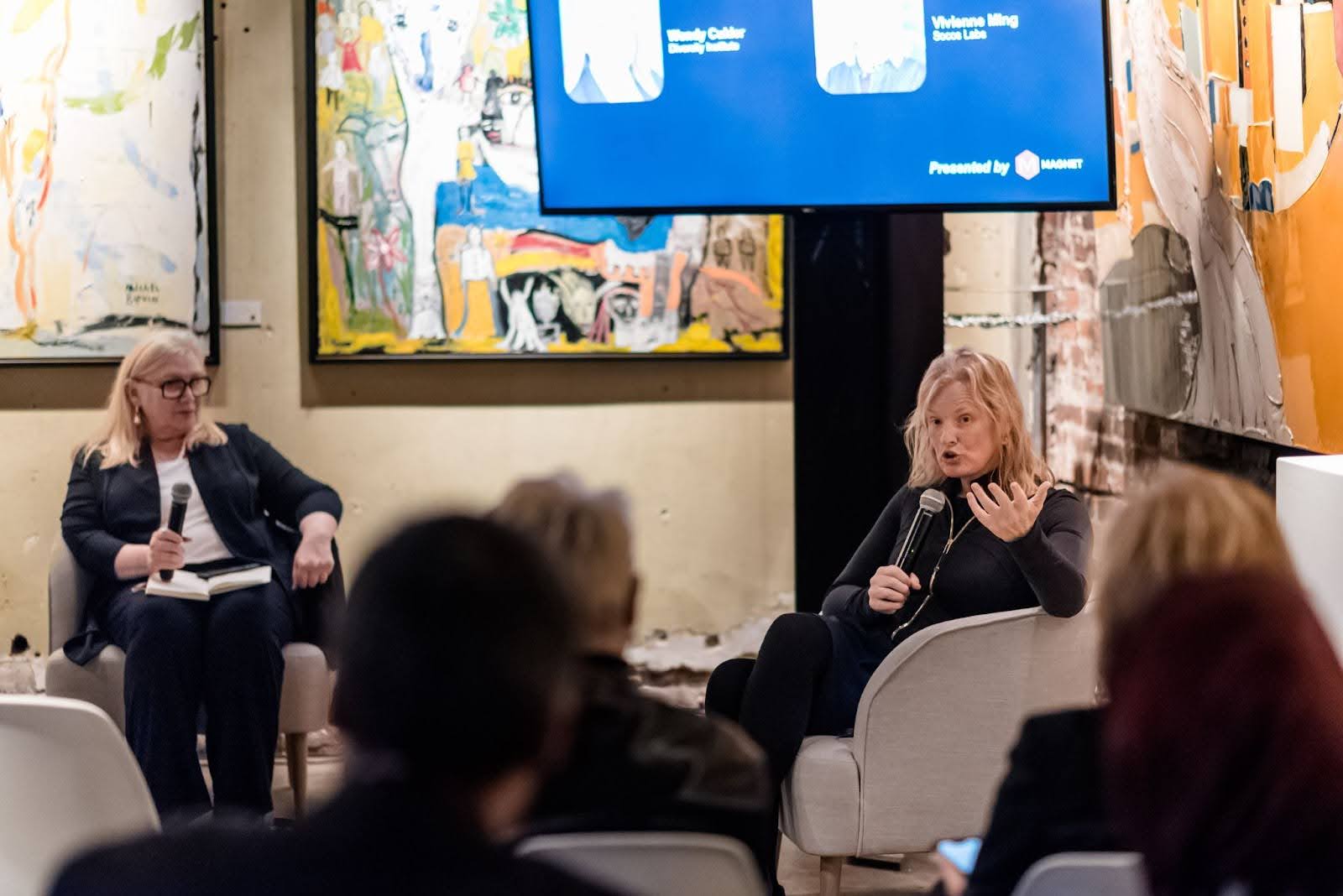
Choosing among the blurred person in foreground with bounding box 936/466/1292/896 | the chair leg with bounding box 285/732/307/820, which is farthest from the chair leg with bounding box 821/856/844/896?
the chair leg with bounding box 285/732/307/820

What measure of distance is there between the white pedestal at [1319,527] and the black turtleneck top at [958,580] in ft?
1.34

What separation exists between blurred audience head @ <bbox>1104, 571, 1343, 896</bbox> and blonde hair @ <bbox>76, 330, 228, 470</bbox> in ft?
9.63

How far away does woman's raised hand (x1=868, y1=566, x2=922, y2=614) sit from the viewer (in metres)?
2.84

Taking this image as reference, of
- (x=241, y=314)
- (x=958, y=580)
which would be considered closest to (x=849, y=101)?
(x=958, y=580)

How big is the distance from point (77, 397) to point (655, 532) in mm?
1831

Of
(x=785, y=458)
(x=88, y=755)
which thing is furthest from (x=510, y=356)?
(x=88, y=755)

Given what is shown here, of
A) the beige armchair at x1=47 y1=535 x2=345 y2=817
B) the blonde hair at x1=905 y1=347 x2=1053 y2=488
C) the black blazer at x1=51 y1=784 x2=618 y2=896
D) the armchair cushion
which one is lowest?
the armchair cushion

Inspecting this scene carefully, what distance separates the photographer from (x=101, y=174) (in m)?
4.18

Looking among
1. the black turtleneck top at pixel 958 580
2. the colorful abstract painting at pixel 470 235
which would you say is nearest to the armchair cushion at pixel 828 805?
the black turtleneck top at pixel 958 580

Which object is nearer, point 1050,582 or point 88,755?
point 88,755

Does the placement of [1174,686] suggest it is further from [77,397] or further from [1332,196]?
[77,397]

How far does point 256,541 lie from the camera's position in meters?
3.64

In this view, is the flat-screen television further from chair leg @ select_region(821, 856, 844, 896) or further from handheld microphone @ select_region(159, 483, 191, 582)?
chair leg @ select_region(821, 856, 844, 896)

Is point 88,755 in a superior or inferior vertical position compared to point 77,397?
inferior
